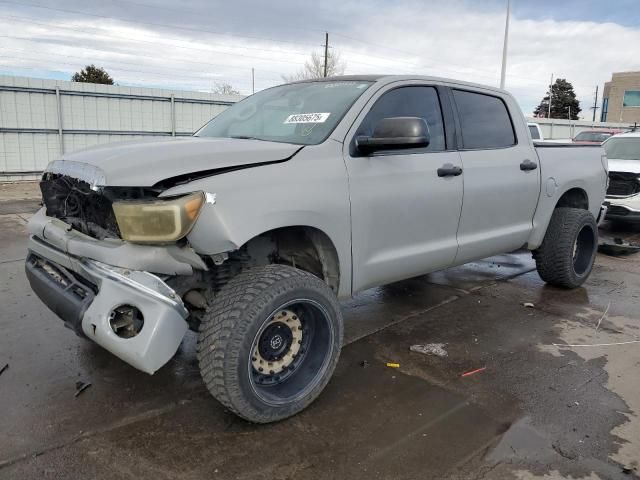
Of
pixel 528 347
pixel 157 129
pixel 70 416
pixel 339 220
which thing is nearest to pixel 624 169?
pixel 528 347

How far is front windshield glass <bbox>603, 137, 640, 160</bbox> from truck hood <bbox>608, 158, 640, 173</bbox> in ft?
1.43

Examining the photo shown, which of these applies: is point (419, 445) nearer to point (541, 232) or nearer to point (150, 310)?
point (150, 310)

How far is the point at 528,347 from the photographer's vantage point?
4082 millimetres

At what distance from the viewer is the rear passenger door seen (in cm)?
412

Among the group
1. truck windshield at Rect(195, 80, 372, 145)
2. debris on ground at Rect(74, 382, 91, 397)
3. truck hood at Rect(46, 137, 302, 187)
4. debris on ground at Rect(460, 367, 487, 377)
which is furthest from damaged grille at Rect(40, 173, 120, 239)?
debris on ground at Rect(460, 367, 487, 377)

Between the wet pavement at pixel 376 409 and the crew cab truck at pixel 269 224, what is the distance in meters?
0.31

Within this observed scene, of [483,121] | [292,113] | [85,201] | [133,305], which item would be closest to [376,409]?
[133,305]

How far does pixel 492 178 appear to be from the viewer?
4258 mm

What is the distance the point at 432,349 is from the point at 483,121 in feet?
6.20

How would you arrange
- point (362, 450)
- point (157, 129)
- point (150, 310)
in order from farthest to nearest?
point (157, 129) < point (362, 450) < point (150, 310)

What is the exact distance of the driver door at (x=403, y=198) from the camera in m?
3.31

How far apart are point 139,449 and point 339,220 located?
159 centimetres

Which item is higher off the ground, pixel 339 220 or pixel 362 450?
pixel 339 220

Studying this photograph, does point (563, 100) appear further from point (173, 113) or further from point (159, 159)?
point (159, 159)
